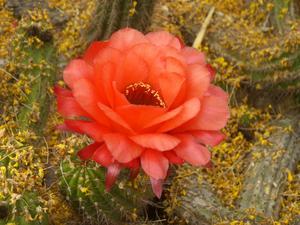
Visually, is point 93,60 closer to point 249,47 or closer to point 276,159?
point 276,159

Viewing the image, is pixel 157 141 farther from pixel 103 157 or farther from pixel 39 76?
pixel 39 76

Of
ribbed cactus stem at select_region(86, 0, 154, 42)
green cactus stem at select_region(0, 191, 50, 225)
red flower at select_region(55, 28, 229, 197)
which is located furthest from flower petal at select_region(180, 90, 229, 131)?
ribbed cactus stem at select_region(86, 0, 154, 42)

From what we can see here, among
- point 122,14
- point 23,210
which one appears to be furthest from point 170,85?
point 122,14

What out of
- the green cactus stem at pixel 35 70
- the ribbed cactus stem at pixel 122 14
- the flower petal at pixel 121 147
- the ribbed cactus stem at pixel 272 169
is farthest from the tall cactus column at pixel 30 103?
the ribbed cactus stem at pixel 272 169

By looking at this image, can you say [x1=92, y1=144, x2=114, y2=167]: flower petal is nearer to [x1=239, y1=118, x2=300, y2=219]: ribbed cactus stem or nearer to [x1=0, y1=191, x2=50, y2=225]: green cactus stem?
[x1=0, y1=191, x2=50, y2=225]: green cactus stem

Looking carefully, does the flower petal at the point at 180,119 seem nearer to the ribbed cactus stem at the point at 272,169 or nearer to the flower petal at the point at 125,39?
the flower petal at the point at 125,39

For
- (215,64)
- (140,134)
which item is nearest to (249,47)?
(215,64)
